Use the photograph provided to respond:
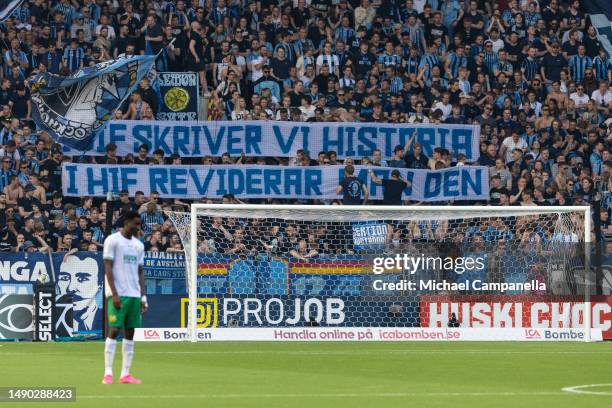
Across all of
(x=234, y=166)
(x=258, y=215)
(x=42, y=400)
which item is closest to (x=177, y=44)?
(x=234, y=166)

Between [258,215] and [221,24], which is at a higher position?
[221,24]

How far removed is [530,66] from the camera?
1273 inches

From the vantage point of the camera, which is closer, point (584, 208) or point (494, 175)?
point (584, 208)

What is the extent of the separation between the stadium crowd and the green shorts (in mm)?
10977

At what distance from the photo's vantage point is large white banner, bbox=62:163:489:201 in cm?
2758

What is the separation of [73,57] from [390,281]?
31.0 ft

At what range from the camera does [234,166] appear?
28266 mm

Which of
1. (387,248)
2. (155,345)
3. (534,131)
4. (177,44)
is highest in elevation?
(177,44)

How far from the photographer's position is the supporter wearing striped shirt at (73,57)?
2881 centimetres

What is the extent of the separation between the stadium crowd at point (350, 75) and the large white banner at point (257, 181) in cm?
27

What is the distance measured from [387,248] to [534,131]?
777 centimetres

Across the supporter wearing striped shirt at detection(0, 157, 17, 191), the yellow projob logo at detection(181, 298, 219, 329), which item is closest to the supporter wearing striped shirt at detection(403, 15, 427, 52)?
the supporter wearing striped shirt at detection(0, 157, 17, 191)

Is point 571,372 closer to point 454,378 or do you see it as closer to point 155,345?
point 454,378

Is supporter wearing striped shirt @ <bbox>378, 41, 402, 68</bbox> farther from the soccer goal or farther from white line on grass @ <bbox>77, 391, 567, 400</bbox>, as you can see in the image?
white line on grass @ <bbox>77, 391, 567, 400</bbox>
